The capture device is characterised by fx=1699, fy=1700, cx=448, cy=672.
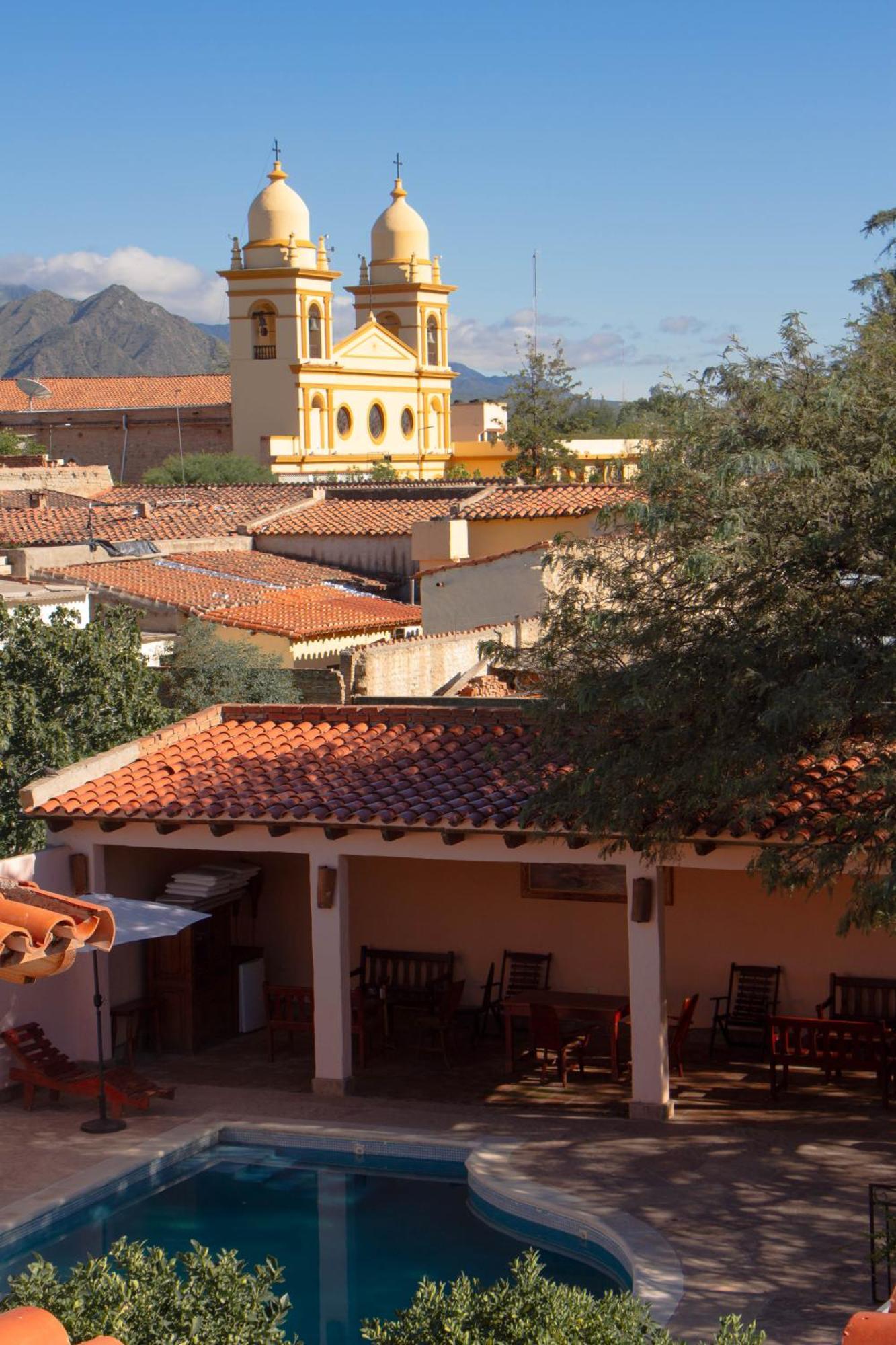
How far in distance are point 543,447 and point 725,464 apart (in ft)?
183

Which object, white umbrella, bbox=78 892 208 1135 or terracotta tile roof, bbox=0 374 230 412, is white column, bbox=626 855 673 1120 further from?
terracotta tile roof, bbox=0 374 230 412

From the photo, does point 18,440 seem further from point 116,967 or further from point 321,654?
point 116,967

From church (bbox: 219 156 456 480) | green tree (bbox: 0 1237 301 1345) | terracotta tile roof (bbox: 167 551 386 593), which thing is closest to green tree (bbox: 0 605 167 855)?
green tree (bbox: 0 1237 301 1345)

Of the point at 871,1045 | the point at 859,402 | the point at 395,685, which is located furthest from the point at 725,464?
the point at 395,685

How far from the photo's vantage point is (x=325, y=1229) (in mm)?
11820

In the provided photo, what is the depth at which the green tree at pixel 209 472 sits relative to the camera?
65.3 metres

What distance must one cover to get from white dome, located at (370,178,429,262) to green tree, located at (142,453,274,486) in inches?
773

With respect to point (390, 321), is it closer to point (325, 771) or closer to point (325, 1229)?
point (325, 771)

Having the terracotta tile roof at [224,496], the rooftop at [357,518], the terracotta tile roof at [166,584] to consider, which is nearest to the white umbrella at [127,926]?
the terracotta tile roof at [166,584]

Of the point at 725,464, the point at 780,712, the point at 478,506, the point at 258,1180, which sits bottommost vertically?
the point at 258,1180

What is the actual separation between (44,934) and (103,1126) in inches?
334

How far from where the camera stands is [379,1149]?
12820 millimetres

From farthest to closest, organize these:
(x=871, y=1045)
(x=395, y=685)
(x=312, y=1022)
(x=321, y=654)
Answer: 1. (x=321, y=654)
2. (x=395, y=685)
3. (x=312, y=1022)
4. (x=871, y=1045)

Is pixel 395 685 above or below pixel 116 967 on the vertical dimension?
above
